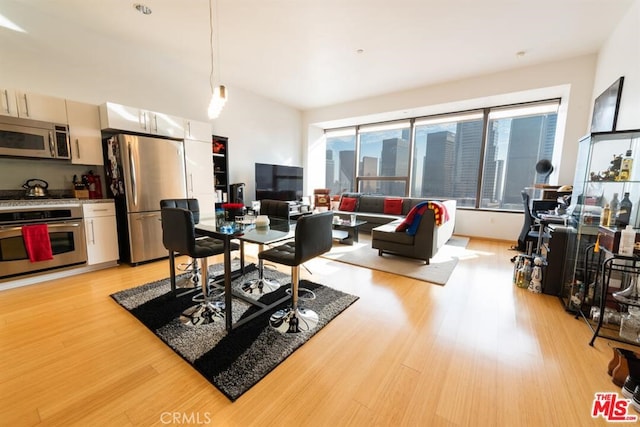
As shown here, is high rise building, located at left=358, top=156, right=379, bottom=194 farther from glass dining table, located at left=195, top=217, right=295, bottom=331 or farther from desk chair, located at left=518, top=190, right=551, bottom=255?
glass dining table, located at left=195, top=217, right=295, bottom=331

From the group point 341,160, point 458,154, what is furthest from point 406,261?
point 341,160

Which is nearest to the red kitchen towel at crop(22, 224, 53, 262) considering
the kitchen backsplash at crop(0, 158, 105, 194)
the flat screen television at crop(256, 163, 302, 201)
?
the kitchen backsplash at crop(0, 158, 105, 194)

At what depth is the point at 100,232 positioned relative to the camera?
10.5 ft

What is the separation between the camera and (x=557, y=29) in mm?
3096

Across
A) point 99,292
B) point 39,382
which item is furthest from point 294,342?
point 99,292

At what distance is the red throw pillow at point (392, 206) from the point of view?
5.69 meters

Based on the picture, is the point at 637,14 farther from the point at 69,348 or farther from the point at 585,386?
the point at 69,348

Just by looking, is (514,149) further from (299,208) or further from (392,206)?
(299,208)

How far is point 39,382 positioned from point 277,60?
14.3 ft

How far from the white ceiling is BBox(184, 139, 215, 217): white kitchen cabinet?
1.24 m

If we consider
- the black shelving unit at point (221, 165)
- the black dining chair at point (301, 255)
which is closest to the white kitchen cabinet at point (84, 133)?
the black shelving unit at point (221, 165)

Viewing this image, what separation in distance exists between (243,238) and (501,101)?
5.45 metres

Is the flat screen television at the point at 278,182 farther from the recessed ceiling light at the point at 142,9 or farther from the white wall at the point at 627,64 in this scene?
the white wall at the point at 627,64

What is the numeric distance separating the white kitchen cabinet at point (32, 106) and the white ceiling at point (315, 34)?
1.93 ft
